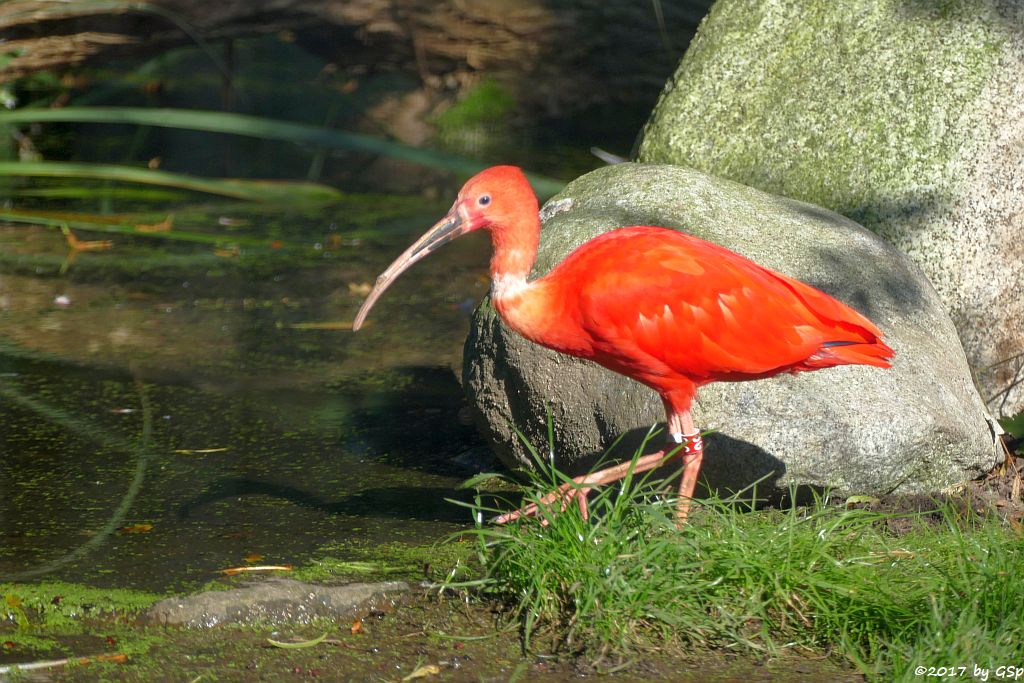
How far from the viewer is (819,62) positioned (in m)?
5.16

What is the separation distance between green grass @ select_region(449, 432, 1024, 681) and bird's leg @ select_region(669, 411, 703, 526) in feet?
1.16

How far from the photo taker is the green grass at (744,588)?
3.14 m

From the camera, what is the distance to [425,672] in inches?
122

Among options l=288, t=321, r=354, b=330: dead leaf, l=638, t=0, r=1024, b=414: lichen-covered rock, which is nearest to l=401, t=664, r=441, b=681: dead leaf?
l=638, t=0, r=1024, b=414: lichen-covered rock

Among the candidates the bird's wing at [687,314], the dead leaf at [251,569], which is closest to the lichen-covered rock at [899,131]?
the bird's wing at [687,314]

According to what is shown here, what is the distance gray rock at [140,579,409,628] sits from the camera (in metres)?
3.38

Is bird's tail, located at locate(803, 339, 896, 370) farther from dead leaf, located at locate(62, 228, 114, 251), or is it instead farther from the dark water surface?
dead leaf, located at locate(62, 228, 114, 251)

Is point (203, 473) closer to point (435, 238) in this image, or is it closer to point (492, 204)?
point (435, 238)

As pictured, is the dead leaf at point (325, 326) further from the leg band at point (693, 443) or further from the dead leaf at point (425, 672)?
the dead leaf at point (425, 672)

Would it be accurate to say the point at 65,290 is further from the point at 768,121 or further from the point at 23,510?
the point at 768,121

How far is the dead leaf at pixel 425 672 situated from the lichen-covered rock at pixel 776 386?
50.6 inches

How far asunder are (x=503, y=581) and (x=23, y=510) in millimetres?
1825

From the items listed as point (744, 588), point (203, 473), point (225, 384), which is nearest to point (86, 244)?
point (225, 384)

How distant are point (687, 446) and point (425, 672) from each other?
3.70 feet
